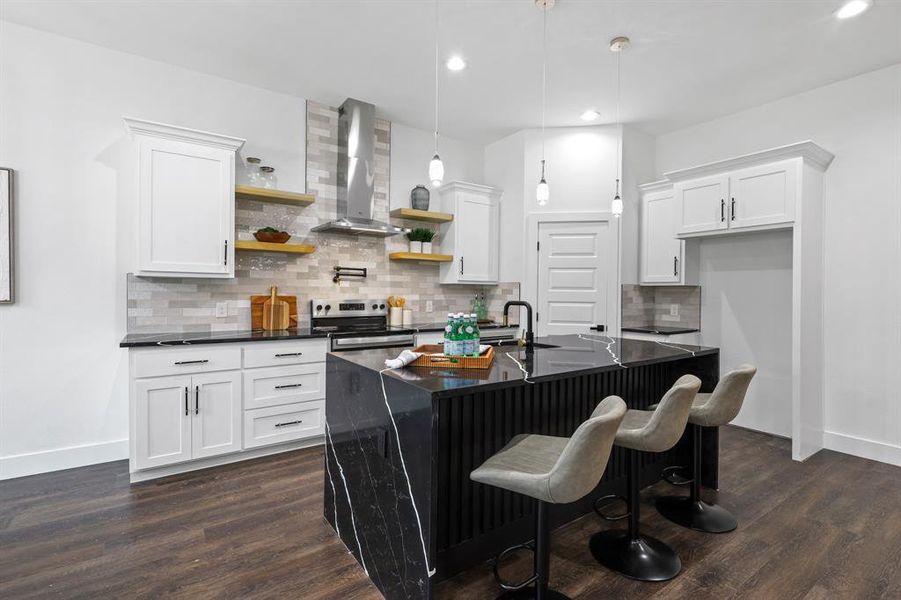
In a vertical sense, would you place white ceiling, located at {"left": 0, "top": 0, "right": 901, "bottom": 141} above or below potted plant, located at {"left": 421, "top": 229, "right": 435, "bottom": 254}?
above

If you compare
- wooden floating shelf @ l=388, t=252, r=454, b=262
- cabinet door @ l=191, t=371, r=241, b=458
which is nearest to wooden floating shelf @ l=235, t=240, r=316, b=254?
wooden floating shelf @ l=388, t=252, r=454, b=262

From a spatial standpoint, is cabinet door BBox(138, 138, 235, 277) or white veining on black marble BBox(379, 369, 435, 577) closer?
white veining on black marble BBox(379, 369, 435, 577)

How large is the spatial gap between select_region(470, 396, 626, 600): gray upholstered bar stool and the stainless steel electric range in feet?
7.28

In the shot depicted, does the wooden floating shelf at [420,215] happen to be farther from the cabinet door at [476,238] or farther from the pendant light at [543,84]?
the pendant light at [543,84]

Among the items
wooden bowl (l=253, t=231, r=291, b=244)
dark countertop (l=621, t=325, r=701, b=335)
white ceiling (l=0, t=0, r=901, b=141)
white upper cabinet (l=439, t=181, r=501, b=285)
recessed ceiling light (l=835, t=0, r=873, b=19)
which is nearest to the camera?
recessed ceiling light (l=835, t=0, r=873, b=19)

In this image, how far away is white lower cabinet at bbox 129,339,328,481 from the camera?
300cm

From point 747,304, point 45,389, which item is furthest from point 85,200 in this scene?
point 747,304

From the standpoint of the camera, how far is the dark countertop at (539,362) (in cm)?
175

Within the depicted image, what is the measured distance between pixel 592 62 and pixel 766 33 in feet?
3.72

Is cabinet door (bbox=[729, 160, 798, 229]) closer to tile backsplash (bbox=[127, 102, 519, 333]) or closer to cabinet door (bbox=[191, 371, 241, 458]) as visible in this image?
tile backsplash (bbox=[127, 102, 519, 333])

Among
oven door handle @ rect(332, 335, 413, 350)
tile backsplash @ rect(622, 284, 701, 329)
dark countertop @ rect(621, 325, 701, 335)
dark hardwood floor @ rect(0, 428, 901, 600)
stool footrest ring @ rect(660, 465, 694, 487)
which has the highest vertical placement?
tile backsplash @ rect(622, 284, 701, 329)

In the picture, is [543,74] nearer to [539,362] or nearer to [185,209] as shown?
[539,362]

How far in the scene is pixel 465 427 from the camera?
82.0 inches

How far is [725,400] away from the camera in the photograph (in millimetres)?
2395
